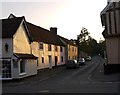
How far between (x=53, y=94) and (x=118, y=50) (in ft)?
51.3

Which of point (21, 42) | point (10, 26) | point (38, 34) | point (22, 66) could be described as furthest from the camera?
point (38, 34)

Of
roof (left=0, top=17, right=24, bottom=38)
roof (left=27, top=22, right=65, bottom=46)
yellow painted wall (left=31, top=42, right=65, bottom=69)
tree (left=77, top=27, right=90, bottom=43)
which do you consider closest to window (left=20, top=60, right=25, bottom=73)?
roof (left=0, top=17, right=24, bottom=38)

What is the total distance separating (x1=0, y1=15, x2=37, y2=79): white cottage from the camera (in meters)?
32.0

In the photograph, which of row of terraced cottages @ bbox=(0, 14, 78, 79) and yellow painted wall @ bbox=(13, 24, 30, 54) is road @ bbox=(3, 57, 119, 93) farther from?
yellow painted wall @ bbox=(13, 24, 30, 54)

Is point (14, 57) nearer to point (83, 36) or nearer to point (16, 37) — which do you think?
point (16, 37)

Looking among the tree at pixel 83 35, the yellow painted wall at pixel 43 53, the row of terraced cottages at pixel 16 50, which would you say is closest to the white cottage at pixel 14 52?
the row of terraced cottages at pixel 16 50

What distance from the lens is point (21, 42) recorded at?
3488 cm

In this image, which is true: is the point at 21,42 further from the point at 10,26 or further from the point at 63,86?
the point at 63,86

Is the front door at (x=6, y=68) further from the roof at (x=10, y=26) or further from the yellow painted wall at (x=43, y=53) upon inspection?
the yellow painted wall at (x=43, y=53)

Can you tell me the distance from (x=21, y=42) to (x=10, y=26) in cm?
220

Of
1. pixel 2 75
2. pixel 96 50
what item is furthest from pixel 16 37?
pixel 96 50

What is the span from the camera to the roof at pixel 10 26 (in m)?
32.6

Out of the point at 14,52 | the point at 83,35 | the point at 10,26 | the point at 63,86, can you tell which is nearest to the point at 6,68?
the point at 14,52

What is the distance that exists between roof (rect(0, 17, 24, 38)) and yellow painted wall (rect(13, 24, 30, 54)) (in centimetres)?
52
